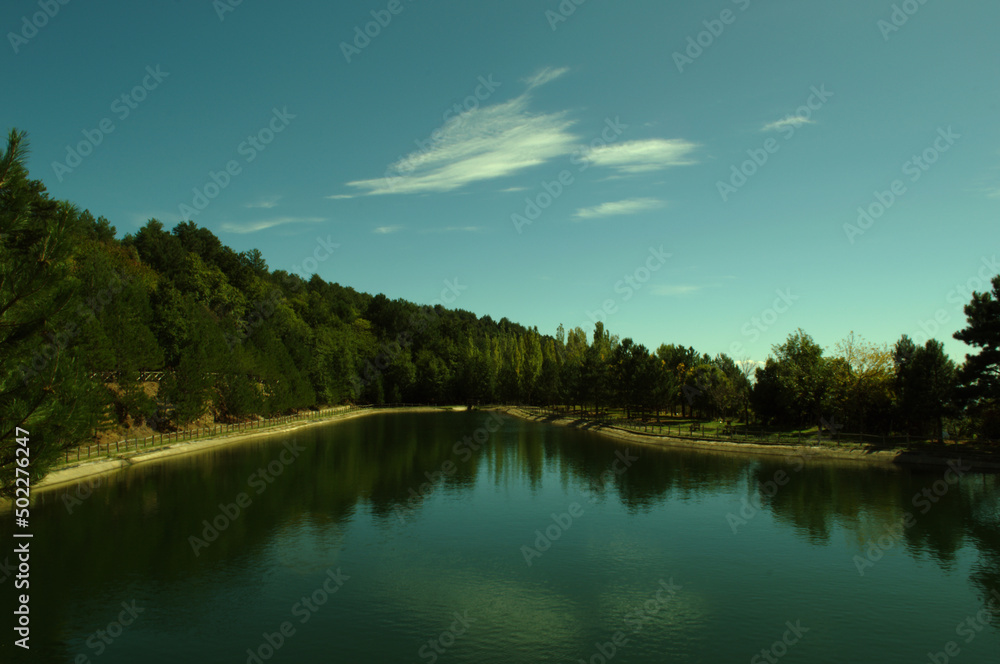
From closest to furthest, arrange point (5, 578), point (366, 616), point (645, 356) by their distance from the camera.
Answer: point (366, 616)
point (5, 578)
point (645, 356)

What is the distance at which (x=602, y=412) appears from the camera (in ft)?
340

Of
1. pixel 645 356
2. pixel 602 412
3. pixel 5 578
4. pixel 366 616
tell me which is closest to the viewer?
pixel 366 616

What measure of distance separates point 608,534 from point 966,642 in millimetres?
14547

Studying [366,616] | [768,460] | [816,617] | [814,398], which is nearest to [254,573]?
[366,616]

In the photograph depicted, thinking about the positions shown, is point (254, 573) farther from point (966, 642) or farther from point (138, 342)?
point (138, 342)
